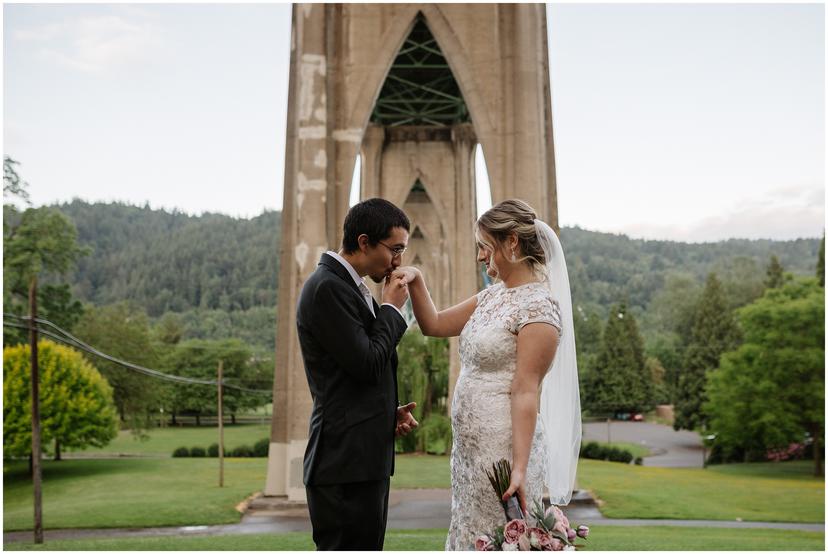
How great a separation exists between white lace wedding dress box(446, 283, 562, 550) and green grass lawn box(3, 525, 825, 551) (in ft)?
28.8

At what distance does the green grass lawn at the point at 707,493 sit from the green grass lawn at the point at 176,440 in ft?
90.8

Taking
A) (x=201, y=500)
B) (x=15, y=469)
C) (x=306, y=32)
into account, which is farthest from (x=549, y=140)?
(x=15, y=469)

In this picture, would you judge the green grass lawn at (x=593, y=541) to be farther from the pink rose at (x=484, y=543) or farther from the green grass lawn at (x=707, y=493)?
the pink rose at (x=484, y=543)

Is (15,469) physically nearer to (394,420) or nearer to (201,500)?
(201,500)

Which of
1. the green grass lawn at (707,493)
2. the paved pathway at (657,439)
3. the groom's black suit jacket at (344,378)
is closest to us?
the groom's black suit jacket at (344,378)

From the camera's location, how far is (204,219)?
10300 cm

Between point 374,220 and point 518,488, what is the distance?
50.5 inches

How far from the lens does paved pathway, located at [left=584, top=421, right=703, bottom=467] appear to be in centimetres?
5000

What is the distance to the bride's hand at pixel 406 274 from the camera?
391cm

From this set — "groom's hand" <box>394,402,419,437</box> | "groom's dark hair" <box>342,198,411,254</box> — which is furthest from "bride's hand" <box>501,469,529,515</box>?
"groom's dark hair" <box>342,198,411,254</box>

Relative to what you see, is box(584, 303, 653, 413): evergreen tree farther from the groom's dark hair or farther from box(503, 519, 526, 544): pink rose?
the groom's dark hair

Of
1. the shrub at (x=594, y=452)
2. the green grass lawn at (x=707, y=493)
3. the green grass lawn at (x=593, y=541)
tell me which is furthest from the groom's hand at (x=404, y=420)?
the shrub at (x=594, y=452)

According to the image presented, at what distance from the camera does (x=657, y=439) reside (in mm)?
60250

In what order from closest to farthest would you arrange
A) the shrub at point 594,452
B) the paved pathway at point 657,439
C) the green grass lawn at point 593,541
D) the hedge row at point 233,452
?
the green grass lawn at point 593,541 < the shrub at point 594,452 < the hedge row at point 233,452 < the paved pathway at point 657,439
